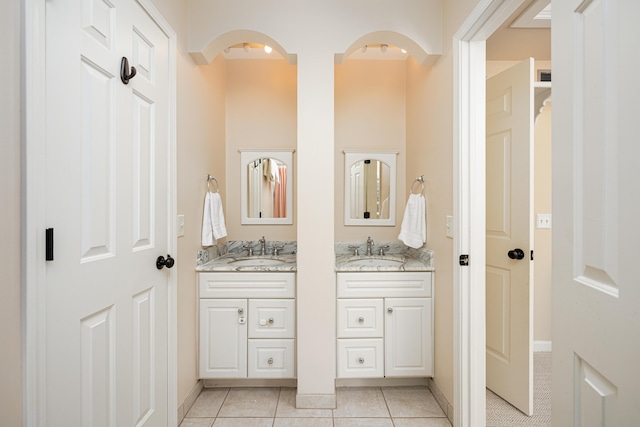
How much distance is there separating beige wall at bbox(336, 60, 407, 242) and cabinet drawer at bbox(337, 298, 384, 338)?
73cm

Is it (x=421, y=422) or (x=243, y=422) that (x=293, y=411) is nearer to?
(x=243, y=422)

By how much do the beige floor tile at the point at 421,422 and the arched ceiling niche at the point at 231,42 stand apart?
2.32 m

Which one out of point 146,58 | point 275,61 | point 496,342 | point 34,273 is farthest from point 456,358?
point 275,61

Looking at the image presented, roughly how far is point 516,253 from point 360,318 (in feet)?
3.43

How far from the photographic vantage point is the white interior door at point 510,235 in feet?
5.81

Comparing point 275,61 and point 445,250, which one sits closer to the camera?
point 445,250

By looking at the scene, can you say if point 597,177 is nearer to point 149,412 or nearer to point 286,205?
point 149,412

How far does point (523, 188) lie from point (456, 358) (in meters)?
1.05

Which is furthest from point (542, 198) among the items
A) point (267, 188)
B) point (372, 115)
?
point (267, 188)

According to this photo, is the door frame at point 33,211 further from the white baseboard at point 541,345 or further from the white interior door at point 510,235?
the white baseboard at point 541,345

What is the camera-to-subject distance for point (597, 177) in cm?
76

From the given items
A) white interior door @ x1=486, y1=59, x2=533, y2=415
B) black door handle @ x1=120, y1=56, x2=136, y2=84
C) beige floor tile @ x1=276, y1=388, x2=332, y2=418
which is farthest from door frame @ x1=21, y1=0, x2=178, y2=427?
white interior door @ x1=486, y1=59, x2=533, y2=415

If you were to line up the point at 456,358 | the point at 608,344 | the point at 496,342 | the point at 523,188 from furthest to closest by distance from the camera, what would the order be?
1. the point at 496,342
2. the point at 523,188
3. the point at 456,358
4. the point at 608,344

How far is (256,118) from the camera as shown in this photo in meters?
2.65
